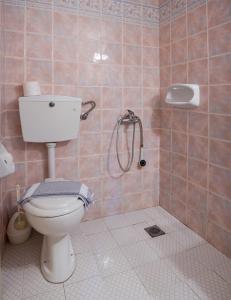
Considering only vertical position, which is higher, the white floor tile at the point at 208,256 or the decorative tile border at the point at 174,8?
the decorative tile border at the point at 174,8

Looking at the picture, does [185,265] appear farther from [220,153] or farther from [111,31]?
[111,31]

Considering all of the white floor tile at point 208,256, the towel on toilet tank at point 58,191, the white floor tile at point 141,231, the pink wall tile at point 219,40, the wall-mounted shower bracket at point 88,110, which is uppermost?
the pink wall tile at point 219,40

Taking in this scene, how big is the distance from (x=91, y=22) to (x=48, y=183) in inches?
50.7

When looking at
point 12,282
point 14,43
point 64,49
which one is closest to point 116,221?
point 12,282

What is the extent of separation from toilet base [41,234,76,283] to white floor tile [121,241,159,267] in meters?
0.37

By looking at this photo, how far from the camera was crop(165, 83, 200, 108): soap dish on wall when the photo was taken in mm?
1555

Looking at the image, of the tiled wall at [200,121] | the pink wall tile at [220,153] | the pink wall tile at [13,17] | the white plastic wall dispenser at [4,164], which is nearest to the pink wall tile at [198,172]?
the tiled wall at [200,121]

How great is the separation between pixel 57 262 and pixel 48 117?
92 cm

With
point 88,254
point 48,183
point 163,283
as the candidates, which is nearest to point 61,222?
point 48,183

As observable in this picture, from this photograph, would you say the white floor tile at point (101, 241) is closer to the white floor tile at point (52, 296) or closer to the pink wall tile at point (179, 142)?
the white floor tile at point (52, 296)

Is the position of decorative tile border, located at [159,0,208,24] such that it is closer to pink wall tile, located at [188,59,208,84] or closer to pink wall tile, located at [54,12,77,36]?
pink wall tile, located at [188,59,208,84]

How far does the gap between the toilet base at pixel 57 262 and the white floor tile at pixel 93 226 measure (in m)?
0.43

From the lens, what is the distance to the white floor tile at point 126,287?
1148mm

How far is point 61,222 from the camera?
3.78 feet
